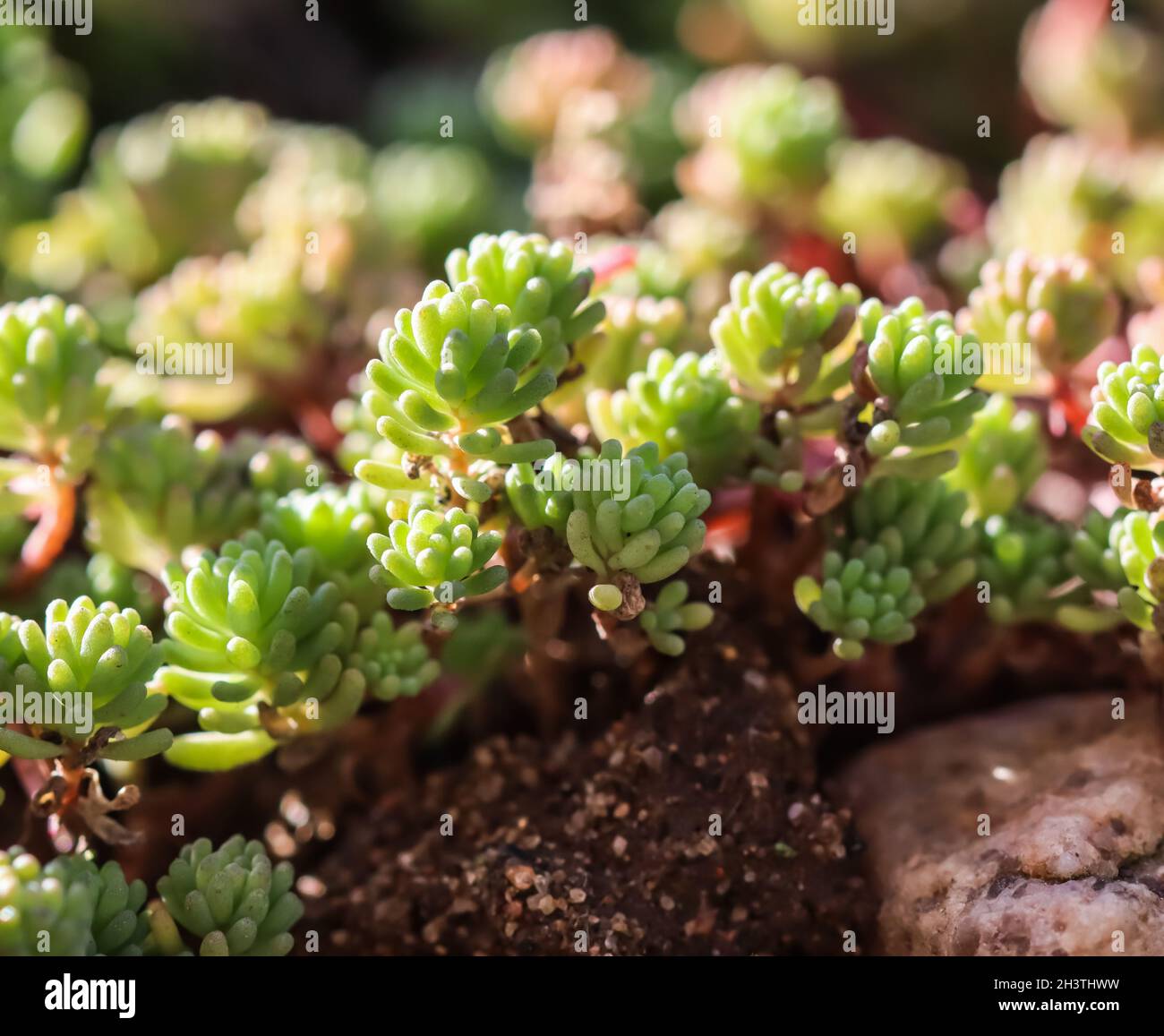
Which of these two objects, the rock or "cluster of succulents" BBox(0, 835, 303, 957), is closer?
"cluster of succulents" BBox(0, 835, 303, 957)

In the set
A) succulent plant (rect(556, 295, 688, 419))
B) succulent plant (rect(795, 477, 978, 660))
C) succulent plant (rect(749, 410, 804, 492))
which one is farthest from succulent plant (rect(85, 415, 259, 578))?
succulent plant (rect(795, 477, 978, 660))

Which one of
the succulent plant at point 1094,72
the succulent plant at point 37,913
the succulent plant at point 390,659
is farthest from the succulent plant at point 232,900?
the succulent plant at point 1094,72

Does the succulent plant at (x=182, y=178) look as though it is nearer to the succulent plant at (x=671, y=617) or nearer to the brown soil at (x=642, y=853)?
the brown soil at (x=642, y=853)

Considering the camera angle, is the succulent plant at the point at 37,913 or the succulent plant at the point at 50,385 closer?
the succulent plant at the point at 37,913

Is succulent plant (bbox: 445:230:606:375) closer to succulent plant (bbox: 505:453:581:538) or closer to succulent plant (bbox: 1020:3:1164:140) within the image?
succulent plant (bbox: 505:453:581:538)

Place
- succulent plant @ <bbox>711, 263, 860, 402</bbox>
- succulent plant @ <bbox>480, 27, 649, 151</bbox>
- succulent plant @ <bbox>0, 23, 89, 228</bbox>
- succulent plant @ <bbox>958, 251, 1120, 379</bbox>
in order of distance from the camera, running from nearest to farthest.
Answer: succulent plant @ <bbox>711, 263, 860, 402</bbox>, succulent plant @ <bbox>958, 251, 1120, 379</bbox>, succulent plant @ <bbox>0, 23, 89, 228</bbox>, succulent plant @ <bbox>480, 27, 649, 151</bbox>

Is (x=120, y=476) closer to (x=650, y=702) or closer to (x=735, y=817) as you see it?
(x=650, y=702)

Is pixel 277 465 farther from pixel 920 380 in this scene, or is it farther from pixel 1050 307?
pixel 1050 307
